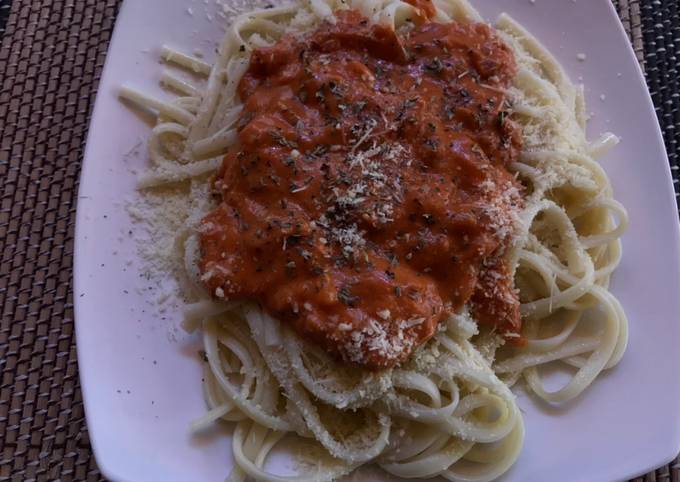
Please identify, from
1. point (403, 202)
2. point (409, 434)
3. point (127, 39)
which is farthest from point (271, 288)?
point (127, 39)

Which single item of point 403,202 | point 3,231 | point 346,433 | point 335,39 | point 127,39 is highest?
point 335,39

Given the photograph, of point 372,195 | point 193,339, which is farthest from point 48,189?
point 372,195

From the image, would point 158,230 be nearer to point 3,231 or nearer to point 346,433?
point 3,231

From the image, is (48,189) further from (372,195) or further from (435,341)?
(435,341)

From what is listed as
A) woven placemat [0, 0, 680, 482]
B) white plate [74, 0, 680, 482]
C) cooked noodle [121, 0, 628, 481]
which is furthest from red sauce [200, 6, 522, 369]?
woven placemat [0, 0, 680, 482]

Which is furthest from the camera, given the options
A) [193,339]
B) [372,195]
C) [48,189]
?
[48,189]

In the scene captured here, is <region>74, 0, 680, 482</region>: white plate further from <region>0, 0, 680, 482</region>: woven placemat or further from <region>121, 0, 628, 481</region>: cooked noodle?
<region>0, 0, 680, 482</region>: woven placemat
